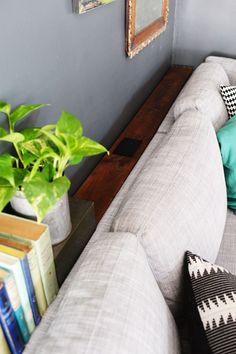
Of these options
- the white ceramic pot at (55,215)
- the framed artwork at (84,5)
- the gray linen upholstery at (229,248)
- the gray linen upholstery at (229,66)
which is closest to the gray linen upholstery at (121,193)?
the white ceramic pot at (55,215)

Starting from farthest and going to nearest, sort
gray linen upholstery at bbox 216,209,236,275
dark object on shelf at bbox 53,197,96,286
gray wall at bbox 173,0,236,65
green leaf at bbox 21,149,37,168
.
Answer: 1. gray wall at bbox 173,0,236,65
2. gray linen upholstery at bbox 216,209,236,275
3. dark object on shelf at bbox 53,197,96,286
4. green leaf at bbox 21,149,37,168

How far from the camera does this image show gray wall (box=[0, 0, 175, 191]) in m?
0.91

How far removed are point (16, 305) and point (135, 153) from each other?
95 centimetres

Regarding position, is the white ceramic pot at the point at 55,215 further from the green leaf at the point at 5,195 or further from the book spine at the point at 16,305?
the book spine at the point at 16,305

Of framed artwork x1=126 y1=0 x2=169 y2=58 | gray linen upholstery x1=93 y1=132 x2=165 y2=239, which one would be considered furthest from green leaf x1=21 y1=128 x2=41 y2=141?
framed artwork x1=126 y1=0 x2=169 y2=58

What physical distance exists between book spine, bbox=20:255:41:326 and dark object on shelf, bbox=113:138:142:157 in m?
0.87

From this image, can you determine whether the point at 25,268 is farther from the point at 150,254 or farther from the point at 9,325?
the point at 150,254

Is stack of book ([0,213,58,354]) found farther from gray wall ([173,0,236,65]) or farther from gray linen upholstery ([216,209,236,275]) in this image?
gray wall ([173,0,236,65])

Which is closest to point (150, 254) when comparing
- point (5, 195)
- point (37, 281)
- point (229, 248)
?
point (37, 281)

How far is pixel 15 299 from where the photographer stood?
2.41 feet

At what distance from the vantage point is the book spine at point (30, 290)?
732 mm

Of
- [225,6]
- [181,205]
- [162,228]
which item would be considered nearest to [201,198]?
[181,205]

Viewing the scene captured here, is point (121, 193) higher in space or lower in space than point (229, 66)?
lower

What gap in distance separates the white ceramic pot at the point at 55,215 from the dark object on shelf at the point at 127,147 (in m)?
0.66
